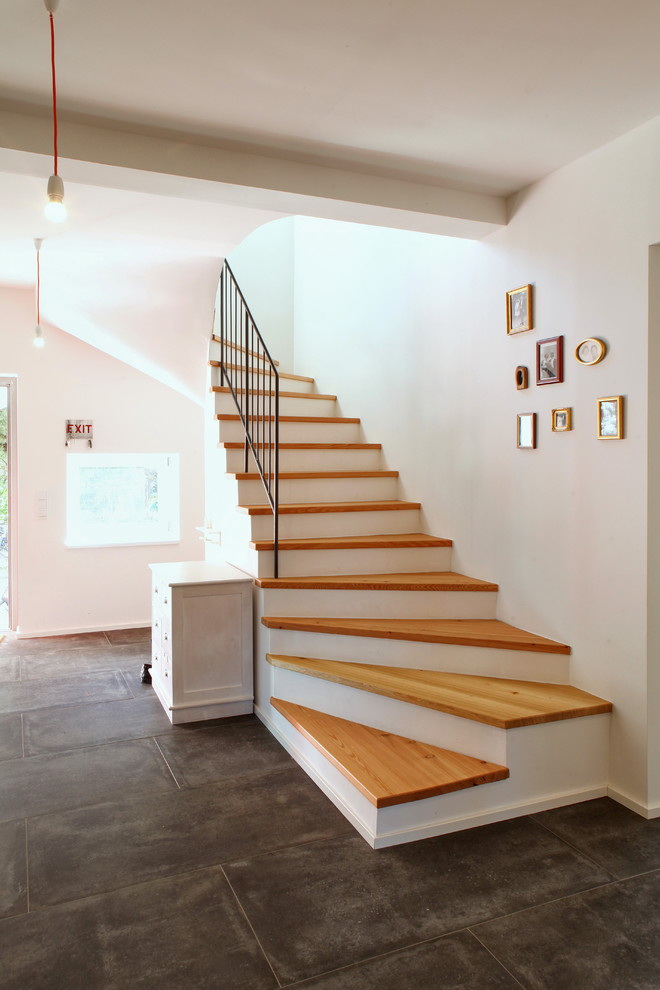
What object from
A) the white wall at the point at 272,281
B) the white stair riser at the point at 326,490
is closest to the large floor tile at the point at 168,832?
the white stair riser at the point at 326,490

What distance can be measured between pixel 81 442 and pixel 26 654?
5.91 ft

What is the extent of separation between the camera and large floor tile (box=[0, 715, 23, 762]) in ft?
10.5

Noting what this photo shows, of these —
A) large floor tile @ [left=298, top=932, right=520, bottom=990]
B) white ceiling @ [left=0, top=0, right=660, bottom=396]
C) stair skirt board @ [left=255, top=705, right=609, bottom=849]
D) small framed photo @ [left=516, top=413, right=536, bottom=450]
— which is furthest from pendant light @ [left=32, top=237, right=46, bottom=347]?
large floor tile @ [left=298, top=932, right=520, bottom=990]

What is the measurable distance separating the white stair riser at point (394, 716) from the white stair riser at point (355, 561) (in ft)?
1.77

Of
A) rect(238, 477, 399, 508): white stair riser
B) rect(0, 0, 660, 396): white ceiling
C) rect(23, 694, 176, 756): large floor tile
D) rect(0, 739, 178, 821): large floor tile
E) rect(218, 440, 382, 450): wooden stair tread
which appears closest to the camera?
rect(0, 0, 660, 396): white ceiling

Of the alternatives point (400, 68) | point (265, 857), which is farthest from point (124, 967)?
point (400, 68)

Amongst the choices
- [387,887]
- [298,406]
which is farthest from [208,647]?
[298,406]

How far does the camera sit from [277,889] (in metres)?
2.17

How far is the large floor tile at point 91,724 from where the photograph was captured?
3.33 m

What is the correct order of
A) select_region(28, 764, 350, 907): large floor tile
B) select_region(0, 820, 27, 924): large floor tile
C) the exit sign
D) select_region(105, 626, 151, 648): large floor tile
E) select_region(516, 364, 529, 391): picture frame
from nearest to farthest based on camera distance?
1. select_region(0, 820, 27, 924): large floor tile
2. select_region(28, 764, 350, 907): large floor tile
3. select_region(516, 364, 529, 391): picture frame
4. select_region(105, 626, 151, 648): large floor tile
5. the exit sign

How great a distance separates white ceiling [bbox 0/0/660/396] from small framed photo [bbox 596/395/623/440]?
3.29 feet

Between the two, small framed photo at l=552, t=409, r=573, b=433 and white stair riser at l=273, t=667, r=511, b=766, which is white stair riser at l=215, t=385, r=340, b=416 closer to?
white stair riser at l=273, t=667, r=511, b=766

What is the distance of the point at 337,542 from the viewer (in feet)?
12.1

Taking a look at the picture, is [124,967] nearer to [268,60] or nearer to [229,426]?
[268,60]
